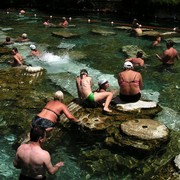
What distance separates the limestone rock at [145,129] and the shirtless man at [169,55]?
7.96 m

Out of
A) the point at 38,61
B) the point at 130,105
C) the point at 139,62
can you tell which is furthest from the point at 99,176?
the point at 38,61

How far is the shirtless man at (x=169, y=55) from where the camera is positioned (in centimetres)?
1664

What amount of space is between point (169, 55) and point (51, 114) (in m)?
9.33

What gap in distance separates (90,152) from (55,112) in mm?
1637

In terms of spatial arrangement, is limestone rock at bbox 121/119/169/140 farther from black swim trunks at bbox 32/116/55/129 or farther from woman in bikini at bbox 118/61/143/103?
black swim trunks at bbox 32/116/55/129

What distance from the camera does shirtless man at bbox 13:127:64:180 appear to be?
6055 mm

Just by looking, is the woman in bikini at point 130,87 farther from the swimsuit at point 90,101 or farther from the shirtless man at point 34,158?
the shirtless man at point 34,158

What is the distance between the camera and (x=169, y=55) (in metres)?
16.7

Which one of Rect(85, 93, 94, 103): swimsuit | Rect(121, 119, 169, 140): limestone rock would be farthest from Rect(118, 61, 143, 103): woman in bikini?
Rect(121, 119, 169, 140): limestone rock

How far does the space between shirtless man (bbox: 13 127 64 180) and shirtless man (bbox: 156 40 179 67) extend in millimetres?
11952

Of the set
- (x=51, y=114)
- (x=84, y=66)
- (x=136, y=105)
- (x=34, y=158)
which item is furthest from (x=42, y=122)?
(x=84, y=66)

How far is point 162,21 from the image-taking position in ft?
113

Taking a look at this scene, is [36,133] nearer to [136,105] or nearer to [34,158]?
[34,158]

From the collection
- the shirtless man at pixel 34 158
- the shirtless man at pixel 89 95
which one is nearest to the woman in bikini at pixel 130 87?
the shirtless man at pixel 89 95
